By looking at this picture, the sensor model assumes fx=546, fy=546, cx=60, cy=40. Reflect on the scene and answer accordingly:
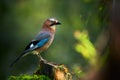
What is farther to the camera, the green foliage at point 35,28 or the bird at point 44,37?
the green foliage at point 35,28

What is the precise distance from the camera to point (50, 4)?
23.0 feet

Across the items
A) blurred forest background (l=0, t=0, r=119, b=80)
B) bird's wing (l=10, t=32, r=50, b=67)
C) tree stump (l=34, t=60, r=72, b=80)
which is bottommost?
tree stump (l=34, t=60, r=72, b=80)

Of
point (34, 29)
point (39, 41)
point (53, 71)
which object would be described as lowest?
point (53, 71)

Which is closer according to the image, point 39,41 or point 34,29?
point 39,41

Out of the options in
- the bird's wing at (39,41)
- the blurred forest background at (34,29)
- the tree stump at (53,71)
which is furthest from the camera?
the blurred forest background at (34,29)

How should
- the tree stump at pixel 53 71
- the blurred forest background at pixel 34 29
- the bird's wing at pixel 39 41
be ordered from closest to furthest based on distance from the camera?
the tree stump at pixel 53 71 < the bird's wing at pixel 39 41 < the blurred forest background at pixel 34 29

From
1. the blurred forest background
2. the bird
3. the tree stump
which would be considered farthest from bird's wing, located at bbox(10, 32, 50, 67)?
the blurred forest background

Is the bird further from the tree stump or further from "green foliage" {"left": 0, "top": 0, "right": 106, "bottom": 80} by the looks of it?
"green foliage" {"left": 0, "top": 0, "right": 106, "bottom": 80}

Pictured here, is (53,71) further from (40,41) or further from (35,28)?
(35,28)

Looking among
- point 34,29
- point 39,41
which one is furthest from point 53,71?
point 34,29

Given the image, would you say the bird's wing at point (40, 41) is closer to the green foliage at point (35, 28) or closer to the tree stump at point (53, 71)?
the tree stump at point (53, 71)

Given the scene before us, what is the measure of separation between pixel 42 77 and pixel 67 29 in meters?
4.59

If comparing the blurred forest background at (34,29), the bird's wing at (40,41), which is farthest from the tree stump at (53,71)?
the blurred forest background at (34,29)

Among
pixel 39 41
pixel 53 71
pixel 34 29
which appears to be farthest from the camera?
pixel 34 29
